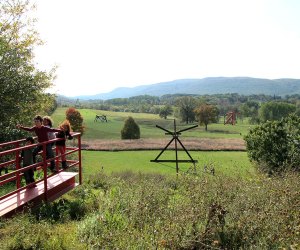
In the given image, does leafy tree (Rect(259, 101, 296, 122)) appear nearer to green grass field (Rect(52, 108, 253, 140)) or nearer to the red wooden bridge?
green grass field (Rect(52, 108, 253, 140))

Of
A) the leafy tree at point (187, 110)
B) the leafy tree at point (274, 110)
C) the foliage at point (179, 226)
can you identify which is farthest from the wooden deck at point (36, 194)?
the leafy tree at point (274, 110)

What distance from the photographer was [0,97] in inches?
643

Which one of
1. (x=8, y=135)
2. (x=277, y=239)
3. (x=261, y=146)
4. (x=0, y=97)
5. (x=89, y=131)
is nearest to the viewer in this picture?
(x=277, y=239)

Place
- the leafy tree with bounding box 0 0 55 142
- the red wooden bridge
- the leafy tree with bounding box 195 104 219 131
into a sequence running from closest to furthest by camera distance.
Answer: the red wooden bridge, the leafy tree with bounding box 0 0 55 142, the leafy tree with bounding box 195 104 219 131

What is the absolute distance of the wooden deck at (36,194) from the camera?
25.1ft

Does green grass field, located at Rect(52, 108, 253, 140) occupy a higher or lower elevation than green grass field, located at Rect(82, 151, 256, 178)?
lower

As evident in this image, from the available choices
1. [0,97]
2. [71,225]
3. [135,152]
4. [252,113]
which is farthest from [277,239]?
[252,113]

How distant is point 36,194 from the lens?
8.59m

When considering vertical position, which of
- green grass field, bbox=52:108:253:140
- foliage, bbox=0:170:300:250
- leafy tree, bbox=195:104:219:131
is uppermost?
foliage, bbox=0:170:300:250

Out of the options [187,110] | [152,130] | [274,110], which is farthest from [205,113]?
[274,110]

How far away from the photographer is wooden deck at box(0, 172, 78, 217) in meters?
7.67

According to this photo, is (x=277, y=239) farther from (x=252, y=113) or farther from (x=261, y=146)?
(x=252, y=113)

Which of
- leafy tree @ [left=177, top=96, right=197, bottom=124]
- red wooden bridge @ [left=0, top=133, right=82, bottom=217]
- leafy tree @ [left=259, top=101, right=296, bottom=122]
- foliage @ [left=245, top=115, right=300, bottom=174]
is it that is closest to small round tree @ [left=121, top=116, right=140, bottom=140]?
foliage @ [left=245, top=115, right=300, bottom=174]

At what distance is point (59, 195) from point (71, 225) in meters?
2.00
